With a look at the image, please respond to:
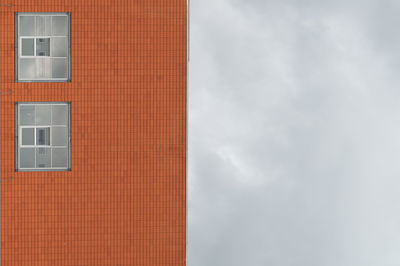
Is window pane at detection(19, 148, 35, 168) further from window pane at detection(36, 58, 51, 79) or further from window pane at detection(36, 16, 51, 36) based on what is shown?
window pane at detection(36, 16, 51, 36)

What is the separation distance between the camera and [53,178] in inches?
575

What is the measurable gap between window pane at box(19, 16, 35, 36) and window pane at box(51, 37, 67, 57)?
127cm

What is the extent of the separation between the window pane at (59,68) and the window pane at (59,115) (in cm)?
169

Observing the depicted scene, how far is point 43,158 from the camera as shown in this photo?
A: 1498 centimetres

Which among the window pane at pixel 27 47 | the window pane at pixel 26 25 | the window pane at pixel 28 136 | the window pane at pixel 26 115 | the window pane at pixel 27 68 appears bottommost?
the window pane at pixel 28 136

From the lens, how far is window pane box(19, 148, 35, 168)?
14.9 meters

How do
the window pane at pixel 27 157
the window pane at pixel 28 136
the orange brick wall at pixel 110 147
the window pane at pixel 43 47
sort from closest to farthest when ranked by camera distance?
the orange brick wall at pixel 110 147
the window pane at pixel 27 157
the window pane at pixel 28 136
the window pane at pixel 43 47

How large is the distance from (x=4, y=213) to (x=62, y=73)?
7.90m

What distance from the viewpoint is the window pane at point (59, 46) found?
49.7 feet

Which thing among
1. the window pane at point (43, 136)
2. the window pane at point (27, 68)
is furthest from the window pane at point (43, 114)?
the window pane at point (27, 68)

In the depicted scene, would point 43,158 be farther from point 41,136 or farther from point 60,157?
point 41,136

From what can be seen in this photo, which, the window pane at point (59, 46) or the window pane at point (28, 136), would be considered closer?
the window pane at point (28, 136)

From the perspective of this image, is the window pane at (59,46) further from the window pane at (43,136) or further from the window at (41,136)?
the window pane at (43,136)

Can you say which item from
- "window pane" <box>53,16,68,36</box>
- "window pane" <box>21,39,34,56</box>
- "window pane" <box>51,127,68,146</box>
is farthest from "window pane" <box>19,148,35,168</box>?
"window pane" <box>53,16,68,36</box>
